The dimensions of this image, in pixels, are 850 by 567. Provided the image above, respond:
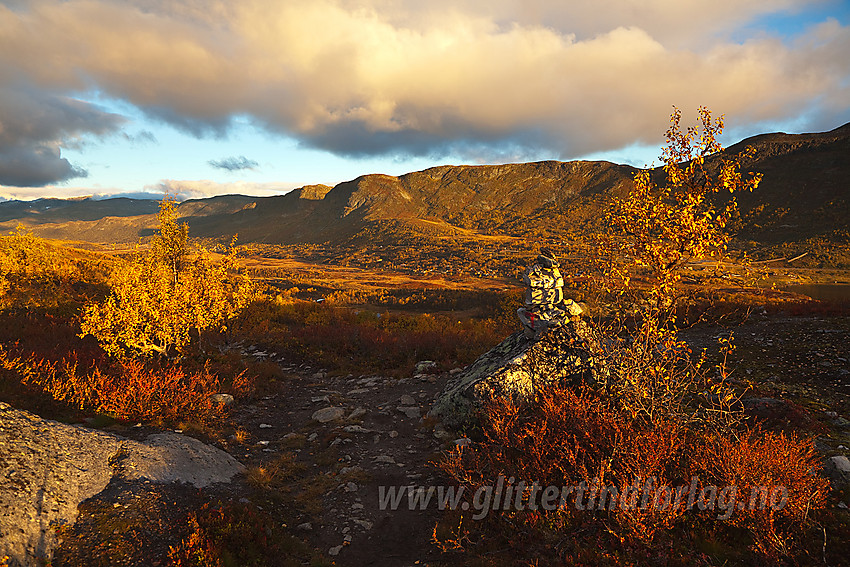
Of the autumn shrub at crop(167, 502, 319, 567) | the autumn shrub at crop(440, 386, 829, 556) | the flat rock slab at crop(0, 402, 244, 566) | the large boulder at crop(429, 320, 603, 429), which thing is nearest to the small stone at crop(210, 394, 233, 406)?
the flat rock slab at crop(0, 402, 244, 566)

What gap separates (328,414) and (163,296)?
21.3ft

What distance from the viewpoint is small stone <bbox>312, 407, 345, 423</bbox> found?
11382 millimetres

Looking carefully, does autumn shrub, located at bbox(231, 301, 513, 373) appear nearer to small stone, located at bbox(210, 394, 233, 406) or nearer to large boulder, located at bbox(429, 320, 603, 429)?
small stone, located at bbox(210, 394, 233, 406)

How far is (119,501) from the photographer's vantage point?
5.81 metres

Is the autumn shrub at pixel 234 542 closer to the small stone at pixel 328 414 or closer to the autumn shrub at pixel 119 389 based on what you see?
the autumn shrub at pixel 119 389

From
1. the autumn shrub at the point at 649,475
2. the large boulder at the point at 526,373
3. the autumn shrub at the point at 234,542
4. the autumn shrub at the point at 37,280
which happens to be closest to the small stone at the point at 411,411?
the large boulder at the point at 526,373

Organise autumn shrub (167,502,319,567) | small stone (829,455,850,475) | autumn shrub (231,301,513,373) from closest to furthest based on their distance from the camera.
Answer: autumn shrub (167,502,319,567) → small stone (829,455,850,475) → autumn shrub (231,301,513,373)

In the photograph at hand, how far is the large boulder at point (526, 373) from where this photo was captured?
981 centimetres

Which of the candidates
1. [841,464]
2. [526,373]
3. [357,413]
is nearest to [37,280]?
[357,413]

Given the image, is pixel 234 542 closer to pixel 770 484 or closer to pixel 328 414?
pixel 328 414

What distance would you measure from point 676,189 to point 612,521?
5.31m

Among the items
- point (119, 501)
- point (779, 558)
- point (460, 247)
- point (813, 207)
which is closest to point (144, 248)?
point (119, 501)

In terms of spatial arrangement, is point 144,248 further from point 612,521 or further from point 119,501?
point 612,521

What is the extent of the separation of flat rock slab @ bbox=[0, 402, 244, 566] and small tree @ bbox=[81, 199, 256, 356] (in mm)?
5325
